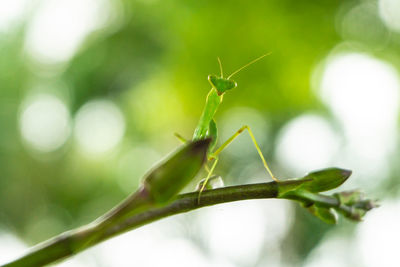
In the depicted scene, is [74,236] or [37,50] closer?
[74,236]

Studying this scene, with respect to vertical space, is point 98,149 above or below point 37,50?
below

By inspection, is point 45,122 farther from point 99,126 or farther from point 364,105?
point 364,105

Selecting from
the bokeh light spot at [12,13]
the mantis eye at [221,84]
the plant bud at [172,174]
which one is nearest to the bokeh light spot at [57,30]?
the bokeh light spot at [12,13]

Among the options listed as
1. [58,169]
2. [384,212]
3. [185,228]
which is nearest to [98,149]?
[58,169]

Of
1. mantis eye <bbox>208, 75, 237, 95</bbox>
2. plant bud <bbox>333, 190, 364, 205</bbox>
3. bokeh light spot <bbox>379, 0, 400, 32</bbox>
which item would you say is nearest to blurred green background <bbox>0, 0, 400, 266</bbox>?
bokeh light spot <bbox>379, 0, 400, 32</bbox>

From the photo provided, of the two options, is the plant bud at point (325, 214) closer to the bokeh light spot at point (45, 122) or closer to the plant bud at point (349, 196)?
the plant bud at point (349, 196)

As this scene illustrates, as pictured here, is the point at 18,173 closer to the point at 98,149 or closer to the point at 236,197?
the point at 98,149
